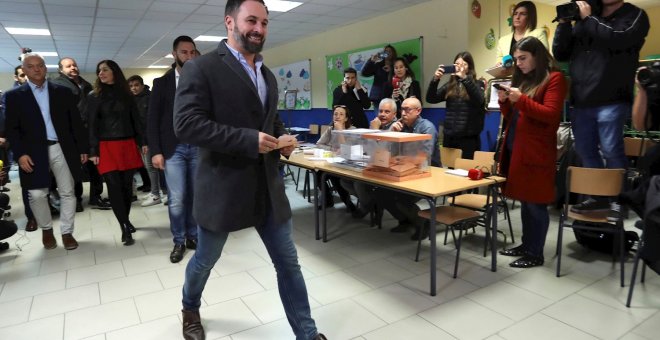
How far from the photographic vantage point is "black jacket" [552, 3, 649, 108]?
2664mm

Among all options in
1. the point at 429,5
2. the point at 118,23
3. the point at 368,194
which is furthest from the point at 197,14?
the point at 368,194

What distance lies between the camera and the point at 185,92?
1580 millimetres

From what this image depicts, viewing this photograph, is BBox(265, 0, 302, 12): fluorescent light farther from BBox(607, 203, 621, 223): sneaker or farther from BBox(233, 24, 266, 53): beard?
BBox(607, 203, 621, 223): sneaker

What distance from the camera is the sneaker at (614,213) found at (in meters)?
2.67

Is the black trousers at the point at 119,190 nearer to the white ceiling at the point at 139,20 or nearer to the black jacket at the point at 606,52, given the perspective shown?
the white ceiling at the point at 139,20

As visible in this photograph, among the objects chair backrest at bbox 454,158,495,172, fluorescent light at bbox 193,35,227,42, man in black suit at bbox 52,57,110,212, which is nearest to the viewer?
chair backrest at bbox 454,158,495,172

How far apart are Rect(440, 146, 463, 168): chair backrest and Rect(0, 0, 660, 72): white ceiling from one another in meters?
3.14

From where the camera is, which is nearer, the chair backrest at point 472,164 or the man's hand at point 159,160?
the man's hand at point 159,160

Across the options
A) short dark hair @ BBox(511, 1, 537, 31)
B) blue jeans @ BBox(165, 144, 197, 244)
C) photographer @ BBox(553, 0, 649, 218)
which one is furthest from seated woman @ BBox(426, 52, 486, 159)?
blue jeans @ BBox(165, 144, 197, 244)

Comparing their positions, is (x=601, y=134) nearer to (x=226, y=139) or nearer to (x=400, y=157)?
(x=400, y=157)

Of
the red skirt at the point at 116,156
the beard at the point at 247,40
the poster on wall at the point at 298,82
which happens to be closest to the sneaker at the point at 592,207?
the beard at the point at 247,40

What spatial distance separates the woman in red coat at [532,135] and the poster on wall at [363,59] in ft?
11.4

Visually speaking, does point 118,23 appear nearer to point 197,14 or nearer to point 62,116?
point 197,14

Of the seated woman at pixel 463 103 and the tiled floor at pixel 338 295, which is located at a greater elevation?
the seated woman at pixel 463 103
